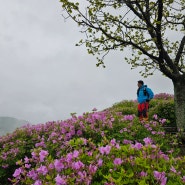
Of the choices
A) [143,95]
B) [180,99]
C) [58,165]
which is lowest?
[58,165]

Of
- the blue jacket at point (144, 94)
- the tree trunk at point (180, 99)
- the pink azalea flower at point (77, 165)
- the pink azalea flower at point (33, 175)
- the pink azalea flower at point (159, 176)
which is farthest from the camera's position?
the blue jacket at point (144, 94)

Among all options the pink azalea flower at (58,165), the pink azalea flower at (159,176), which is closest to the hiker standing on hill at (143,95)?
the pink azalea flower at (58,165)

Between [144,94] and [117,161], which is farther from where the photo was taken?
[144,94]

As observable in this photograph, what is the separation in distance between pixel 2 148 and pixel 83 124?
4.50m

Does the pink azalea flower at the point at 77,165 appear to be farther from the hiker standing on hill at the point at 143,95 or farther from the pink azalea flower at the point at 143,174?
the hiker standing on hill at the point at 143,95

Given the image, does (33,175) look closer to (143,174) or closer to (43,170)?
(43,170)

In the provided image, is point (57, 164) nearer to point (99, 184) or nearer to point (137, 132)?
point (99, 184)

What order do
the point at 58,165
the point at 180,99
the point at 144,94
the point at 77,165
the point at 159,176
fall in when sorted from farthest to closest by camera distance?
the point at 144,94 → the point at 180,99 → the point at 58,165 → the point at 77,165 → the point at 159,176

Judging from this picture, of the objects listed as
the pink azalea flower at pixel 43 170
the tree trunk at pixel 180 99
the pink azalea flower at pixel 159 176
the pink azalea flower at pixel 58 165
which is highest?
the tree trunk at pixel 180 99

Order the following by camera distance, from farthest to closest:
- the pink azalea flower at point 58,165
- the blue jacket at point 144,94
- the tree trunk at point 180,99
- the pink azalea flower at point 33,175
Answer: the blue jacket at point 144,94 → the tree trunk at point 180,99 → the pink azalea flower at point 33,175 → the pink azalea flower at point 58,165

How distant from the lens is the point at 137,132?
10.6 m

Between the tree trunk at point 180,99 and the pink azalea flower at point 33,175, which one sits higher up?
the tree trunk at point 180,99

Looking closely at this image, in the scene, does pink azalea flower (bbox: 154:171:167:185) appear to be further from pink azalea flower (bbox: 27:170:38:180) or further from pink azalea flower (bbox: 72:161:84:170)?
pink azalea flower (bbox: 27:170:38:180)

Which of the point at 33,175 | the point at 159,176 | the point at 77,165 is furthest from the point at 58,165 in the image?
the point at 159,176
